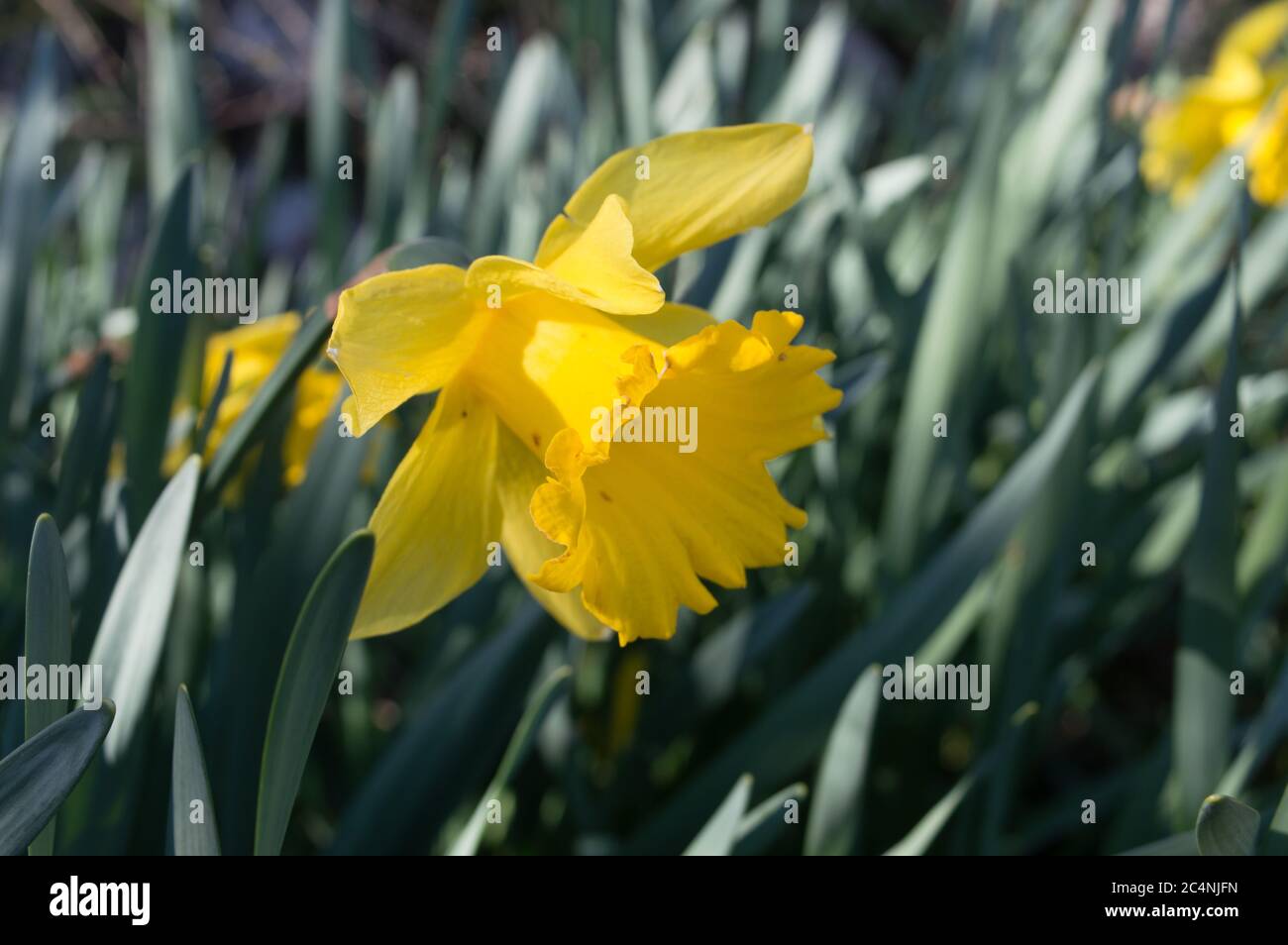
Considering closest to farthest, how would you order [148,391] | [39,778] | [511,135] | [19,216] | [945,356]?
[39,778] → [148,391] → [19,216] → [945,356] → [511,135]

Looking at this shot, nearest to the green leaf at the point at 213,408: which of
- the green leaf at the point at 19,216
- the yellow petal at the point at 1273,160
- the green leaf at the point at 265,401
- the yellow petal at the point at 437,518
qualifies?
the green leaf at the point at 265,401

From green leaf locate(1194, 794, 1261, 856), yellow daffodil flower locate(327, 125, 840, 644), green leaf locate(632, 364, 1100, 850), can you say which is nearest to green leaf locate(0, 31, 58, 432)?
yellow daffodil flower locate(327, 125, 840, 644)

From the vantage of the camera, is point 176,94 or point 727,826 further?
point 176,94

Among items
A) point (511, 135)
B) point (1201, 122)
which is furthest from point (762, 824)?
point (1201, 122)

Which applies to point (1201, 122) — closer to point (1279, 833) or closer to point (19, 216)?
point (1279, 833)

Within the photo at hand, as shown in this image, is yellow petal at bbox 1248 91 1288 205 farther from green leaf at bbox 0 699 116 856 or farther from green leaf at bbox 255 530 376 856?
green leaf at bbox 0 699 116 856

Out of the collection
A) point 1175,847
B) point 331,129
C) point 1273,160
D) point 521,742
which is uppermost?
point 331,129
